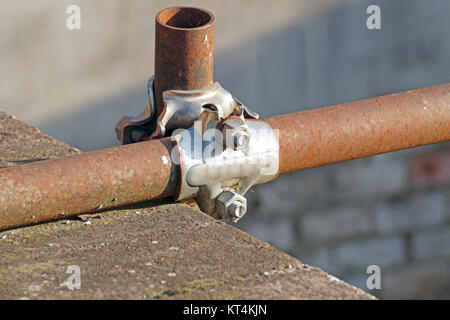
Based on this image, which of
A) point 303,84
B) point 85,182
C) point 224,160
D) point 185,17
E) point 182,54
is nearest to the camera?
point 85,182

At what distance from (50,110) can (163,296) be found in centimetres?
180

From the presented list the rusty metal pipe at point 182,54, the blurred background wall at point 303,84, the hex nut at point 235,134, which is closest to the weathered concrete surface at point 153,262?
the hex nut at point 235,134

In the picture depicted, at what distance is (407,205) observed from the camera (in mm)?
4270

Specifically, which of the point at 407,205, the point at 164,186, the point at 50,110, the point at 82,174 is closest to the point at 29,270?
the point at 82,174

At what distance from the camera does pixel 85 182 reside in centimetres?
177

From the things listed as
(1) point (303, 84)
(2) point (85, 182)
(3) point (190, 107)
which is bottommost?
(1) point (303, 84)

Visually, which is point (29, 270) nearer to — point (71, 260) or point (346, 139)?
point (71, 260)

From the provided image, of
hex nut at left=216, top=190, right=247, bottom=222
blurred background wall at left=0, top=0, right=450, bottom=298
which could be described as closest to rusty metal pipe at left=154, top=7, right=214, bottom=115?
hex nut at left=216, top=190, right=247, bottom=222

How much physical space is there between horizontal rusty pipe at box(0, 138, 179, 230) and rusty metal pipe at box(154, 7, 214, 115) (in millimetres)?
214

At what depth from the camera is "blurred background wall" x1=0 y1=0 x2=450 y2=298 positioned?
3074mm

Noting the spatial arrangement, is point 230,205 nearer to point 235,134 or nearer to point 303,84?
point 235,134

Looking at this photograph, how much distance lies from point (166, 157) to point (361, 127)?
0.54m

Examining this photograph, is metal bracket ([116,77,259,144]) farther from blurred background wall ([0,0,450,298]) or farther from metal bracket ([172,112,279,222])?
blurred background wall ([0,0,450,298])

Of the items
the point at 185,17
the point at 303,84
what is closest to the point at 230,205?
the point at 185,17
